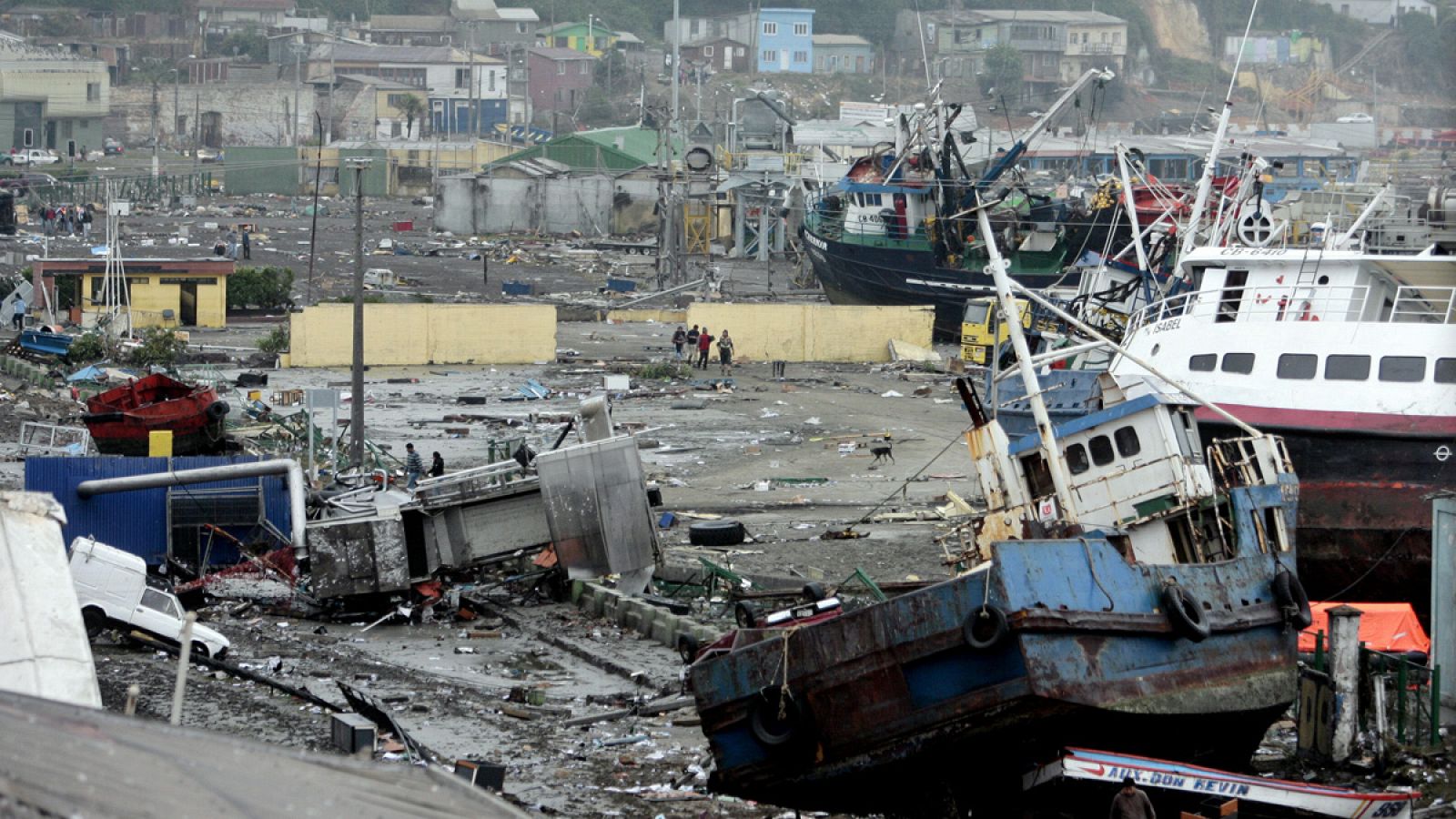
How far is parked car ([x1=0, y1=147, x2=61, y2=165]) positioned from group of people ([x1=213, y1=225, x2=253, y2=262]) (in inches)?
998

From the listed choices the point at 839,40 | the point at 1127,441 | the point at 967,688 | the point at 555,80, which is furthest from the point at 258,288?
the point at 839,40

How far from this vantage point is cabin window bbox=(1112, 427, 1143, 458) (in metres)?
13.9

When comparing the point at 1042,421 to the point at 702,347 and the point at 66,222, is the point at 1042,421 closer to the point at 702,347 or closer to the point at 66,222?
the point at 702,347

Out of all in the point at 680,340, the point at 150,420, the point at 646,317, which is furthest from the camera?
the point at 646,317

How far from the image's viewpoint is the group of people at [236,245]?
53472 millimetres

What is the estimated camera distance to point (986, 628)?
10.7 m

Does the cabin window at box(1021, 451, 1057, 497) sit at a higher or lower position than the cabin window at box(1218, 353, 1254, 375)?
lower

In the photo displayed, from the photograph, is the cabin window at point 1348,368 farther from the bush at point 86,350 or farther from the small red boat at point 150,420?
the bush at point 86,350

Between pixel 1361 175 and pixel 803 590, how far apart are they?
35.9 meters

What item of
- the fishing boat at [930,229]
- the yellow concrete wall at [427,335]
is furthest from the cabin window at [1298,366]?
the fishing boat at [930,229]

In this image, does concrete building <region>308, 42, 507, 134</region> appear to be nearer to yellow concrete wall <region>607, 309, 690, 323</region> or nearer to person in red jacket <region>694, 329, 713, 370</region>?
yellow concrete wall <region>607, 309, 690, 323</region>

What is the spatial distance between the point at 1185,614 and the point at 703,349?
25539mm

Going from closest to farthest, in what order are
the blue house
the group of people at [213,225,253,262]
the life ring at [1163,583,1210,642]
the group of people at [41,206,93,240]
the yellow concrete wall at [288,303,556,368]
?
the life ring at [1163,583,1210,642]
the yellow concrete wall at [288,303,556,368]
the group of people at [213,225,253,262]
the group of people at [41,206,93,240]
the blue house

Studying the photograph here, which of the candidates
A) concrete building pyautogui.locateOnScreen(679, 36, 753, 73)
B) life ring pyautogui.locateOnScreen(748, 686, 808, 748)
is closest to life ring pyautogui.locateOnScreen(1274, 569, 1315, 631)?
life ring pyautogui.locateOnScreen(748, 686, 808, 748)
